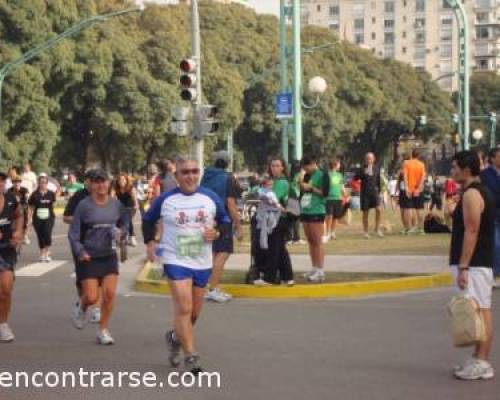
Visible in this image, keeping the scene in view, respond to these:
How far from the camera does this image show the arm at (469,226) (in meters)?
8.23

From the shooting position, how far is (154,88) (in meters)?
59.2

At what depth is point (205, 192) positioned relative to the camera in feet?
29.2

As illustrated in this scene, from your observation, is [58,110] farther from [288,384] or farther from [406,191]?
[288,384]

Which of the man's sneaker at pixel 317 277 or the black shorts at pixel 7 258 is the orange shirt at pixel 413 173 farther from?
the black shorts at pixel 7 258

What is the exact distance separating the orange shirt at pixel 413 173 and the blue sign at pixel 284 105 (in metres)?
4.60

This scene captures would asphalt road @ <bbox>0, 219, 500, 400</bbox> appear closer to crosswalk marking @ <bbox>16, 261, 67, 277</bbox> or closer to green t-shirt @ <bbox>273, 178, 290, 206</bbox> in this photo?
green t-shirt @ <bbox>273, 178, 290, 206</bbox>

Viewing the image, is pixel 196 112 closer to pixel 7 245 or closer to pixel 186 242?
pixel 7 245

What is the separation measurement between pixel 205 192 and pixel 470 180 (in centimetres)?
211

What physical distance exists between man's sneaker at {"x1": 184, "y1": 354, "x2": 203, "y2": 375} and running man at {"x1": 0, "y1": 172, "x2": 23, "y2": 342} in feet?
8.87

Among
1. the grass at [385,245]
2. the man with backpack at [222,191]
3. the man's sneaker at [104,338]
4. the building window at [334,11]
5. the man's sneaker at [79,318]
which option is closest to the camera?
the man's sneaker at [104,338]

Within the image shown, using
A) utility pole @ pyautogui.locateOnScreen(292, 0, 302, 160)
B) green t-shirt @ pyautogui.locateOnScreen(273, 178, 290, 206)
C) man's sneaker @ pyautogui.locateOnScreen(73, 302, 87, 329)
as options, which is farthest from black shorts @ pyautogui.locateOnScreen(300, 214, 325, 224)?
utility pole @ pyautogui.locateOnScreen(292, 0, 302, 160)

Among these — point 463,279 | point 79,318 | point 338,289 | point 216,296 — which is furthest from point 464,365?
point 338,289

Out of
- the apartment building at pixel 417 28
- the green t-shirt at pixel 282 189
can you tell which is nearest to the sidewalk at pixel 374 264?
the green t-shirt at pixel 282 189

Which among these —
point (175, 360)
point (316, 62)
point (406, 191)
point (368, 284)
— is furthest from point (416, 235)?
point (316, 62)
